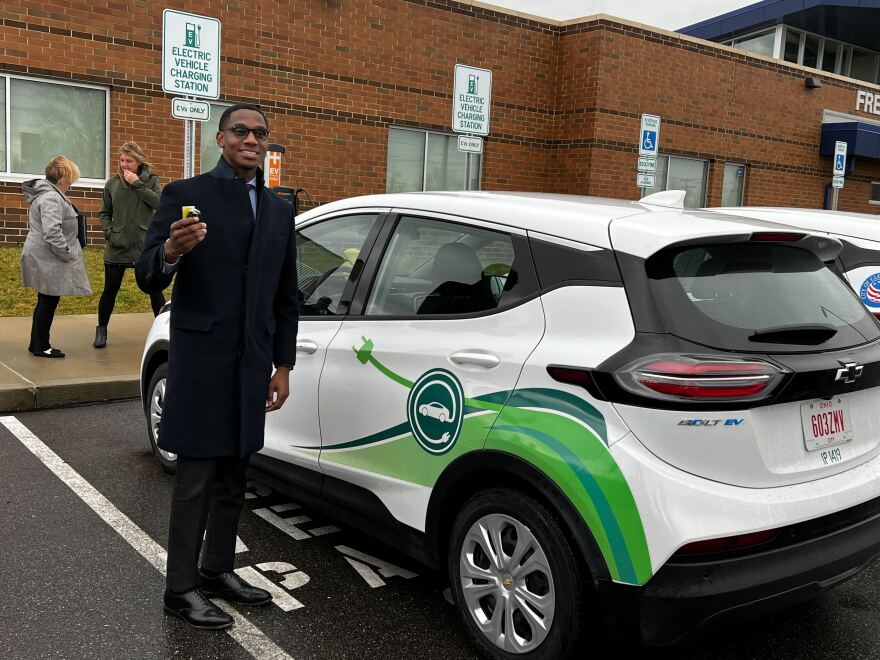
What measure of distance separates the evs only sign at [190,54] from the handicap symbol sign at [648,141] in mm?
5356

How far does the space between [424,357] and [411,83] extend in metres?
12.8

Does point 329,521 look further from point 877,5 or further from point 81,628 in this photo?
point 877,5

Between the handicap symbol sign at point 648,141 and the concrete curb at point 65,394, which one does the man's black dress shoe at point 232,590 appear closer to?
the concrete curb at point 65,394

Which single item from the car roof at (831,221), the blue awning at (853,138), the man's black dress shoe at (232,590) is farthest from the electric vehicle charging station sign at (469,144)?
the blue awning at (853,138)

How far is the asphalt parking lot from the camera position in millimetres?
3109

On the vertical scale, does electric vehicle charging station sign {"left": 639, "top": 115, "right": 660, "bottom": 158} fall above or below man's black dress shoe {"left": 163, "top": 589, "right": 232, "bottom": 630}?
above

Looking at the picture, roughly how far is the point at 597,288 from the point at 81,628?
2.25 meters

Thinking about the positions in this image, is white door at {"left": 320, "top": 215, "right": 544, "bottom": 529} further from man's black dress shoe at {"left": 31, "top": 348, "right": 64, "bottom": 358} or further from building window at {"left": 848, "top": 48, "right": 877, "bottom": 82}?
building window at {"left": 848, "top": 48, "right": 877, "bottom": 82}

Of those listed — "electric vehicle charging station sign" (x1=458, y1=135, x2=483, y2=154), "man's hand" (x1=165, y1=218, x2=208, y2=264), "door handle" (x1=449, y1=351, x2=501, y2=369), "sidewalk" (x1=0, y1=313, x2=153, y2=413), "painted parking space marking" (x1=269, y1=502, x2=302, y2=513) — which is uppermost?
"electric vehicle charging station sign" (x1=458, y1=135, x2=483, y2=154)

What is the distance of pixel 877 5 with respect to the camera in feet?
93.4

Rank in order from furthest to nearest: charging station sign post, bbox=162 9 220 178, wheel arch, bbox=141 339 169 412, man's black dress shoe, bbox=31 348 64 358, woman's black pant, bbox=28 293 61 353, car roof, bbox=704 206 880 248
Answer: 1. man's black dress shoe, bbox=31 348 64 358
2. woman's black pant, bbox=28 293 61 353
3. charging station sign post, bbox=162 9 220 178
4. car roof, bbox=704 206 880 248
5. wheel arch, bbox=141 339 169 412

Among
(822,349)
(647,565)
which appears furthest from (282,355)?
(822,349)

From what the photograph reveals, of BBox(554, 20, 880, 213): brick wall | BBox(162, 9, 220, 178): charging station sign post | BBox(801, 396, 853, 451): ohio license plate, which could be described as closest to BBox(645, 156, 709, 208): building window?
BBox(554, 20, 880, 213): brick wall

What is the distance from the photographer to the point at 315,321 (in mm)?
3846
